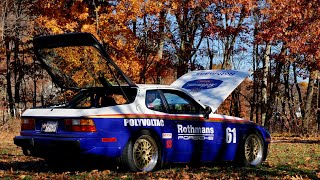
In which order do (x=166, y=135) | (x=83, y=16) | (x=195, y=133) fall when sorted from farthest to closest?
1. (x=83, y=16)
2. (x=195, y=133)
3. (x=166, y=135)

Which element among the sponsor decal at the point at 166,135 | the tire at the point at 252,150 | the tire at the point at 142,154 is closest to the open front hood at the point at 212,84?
the tire at the point at 252,150

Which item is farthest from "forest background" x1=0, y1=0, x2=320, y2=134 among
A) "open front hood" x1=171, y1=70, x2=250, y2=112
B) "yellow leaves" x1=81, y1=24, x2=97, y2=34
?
"open front hood" x1=171, y1=70, x2=250, y2=112

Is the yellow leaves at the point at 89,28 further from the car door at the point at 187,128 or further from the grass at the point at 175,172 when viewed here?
the car door at the point at 187,128

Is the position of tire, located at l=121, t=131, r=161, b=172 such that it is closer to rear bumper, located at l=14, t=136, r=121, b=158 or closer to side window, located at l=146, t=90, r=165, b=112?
rear bumper, located at l=14, t=136, r=121, b=158

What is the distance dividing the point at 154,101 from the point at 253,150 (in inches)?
98.8

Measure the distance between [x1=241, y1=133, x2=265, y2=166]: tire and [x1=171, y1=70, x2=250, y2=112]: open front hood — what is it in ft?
3.33

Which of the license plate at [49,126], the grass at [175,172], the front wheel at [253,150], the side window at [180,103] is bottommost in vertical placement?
the grass at [175,172]

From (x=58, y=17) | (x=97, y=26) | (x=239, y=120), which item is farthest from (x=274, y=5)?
(x=239, y=120)

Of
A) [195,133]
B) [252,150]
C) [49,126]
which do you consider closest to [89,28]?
[252,150]

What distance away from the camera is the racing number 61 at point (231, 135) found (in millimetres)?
9414

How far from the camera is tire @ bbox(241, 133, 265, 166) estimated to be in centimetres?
968

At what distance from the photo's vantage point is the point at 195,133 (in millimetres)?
8945

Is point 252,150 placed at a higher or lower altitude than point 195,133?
lower

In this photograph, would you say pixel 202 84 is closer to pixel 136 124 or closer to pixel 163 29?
pixel 136 124
